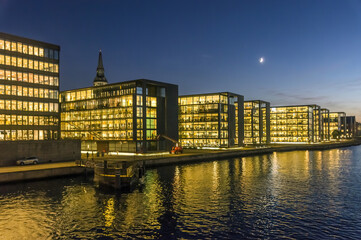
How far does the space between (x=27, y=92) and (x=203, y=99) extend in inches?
3114

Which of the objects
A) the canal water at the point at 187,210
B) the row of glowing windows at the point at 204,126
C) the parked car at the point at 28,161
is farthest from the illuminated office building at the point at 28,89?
the row of glowing windows at the point at 204,126

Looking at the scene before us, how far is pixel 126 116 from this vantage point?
105188 mm

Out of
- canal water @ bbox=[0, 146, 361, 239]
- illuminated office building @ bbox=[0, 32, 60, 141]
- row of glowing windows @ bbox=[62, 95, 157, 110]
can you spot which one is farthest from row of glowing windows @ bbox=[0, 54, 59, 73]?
canal water @ bbox=[0, 146, 361, 239]

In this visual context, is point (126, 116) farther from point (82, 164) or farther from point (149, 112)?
point (82, 164)

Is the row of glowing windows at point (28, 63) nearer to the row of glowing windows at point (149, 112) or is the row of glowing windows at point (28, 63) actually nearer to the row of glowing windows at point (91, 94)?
the row of glowing windows at point (91, 94)

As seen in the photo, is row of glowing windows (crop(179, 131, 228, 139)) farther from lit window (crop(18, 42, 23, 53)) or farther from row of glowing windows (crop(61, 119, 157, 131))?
lit window (crop(18, 42, 23, 53))

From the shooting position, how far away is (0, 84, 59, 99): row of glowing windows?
86688 millimetres

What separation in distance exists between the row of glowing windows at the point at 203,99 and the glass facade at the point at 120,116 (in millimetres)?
38354

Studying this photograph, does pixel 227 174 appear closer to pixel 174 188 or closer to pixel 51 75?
pixel 174 188

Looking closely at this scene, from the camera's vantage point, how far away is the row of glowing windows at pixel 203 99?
143875 millimetres

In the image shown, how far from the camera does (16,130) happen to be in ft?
291

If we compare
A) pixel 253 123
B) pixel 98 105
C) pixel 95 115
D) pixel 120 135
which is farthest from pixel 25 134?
pixel 253 123

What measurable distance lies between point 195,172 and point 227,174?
7638 mm

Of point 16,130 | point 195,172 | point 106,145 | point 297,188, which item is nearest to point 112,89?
point 106,145
